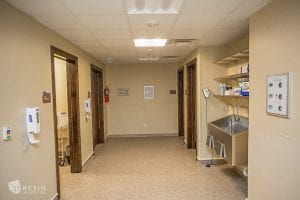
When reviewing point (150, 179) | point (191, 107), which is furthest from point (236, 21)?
point (191, 107)

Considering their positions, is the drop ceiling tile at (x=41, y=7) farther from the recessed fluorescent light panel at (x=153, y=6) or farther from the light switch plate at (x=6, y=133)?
the light switch plate at (x=6, y=133)

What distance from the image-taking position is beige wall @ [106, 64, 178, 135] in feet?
22.1

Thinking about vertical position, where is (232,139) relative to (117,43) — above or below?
below

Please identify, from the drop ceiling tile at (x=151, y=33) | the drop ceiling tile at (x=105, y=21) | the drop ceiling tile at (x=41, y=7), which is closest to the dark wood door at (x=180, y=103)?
the drop ceiling tile at (x=151, y=33)

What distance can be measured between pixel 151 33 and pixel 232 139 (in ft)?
6.42

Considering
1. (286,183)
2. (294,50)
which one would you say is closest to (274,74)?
(294,50)

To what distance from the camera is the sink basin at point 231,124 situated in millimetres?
3521

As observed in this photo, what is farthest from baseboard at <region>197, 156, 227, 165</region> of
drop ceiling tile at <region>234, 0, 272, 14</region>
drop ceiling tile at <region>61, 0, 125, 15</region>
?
drop ceiling tile at <region>61, 0, 125, 15</region>

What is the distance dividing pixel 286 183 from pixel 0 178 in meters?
2.54

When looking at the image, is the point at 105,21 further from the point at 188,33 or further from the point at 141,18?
the point at 188,33

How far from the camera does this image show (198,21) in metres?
2.58

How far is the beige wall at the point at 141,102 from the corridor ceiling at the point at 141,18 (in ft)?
10.7

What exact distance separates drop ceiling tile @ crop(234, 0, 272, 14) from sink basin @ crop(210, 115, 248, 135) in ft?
6.10

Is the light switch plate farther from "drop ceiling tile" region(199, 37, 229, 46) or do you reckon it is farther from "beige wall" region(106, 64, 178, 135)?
"beige wall" region(106, 64, 178, 135)
